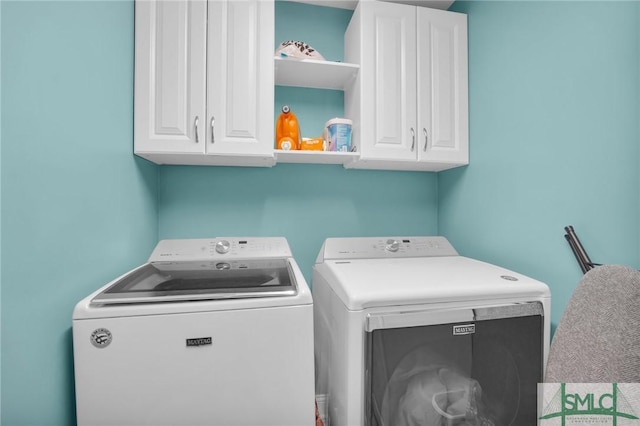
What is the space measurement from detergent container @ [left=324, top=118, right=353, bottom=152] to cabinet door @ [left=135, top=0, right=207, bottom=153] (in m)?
0.70

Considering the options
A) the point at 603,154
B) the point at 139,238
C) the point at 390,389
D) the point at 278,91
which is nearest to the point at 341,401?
the point at 390,389

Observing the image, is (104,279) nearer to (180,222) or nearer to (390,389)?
(180,222)

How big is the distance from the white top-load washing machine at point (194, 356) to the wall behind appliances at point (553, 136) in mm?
1111

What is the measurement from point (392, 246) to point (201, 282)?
Answer: 1.11 m

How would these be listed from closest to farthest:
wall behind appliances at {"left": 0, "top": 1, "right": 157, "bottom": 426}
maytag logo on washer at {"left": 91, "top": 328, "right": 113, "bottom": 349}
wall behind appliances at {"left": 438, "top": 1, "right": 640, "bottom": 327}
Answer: wall behind appliances at {"left": 0, "top": 1, "right": 157, "bottom": 426} < maytag logo on washer at {"left": 91, "top": 328, "right": 113, "bottom": 349} < wall behind appliances at {"left": 438, "top": 1, "right": 640, "bottom": 327}

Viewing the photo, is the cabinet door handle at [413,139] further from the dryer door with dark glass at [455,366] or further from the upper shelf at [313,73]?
the dryer door with dark glass at [455,366]

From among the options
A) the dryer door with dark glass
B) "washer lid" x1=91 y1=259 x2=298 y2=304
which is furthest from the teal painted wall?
the dryer door with dark glass

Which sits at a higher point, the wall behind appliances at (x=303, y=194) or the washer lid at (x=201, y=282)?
the wall behind appliances at (x=303, y=194)

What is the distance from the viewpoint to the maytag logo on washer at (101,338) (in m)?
0.89

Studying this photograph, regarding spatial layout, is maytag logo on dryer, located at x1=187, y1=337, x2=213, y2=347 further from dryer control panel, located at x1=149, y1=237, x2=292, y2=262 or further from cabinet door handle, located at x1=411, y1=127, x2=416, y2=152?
cabinet door handle, located at x1=411, y1=127, x2=416, y2=152

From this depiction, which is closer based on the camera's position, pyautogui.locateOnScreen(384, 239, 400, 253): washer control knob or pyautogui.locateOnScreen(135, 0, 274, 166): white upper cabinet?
pyautogui.locateOnScreen(135, 0, 274, 166): white upper cabinet

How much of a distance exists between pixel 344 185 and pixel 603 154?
1296 mm

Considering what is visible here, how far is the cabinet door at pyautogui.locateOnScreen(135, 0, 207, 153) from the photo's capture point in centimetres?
142

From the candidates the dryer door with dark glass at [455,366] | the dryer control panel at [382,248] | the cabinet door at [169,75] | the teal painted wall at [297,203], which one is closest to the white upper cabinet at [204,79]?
the cabinet door at [169,75]
